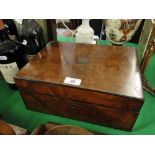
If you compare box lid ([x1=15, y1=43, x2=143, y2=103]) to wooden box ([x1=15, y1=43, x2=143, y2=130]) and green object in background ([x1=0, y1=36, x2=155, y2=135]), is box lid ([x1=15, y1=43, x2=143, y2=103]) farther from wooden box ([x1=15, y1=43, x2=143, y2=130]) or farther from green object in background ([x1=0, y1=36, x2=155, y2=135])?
green object in background ([x1=0, y1=36, x2=155, y2=135])

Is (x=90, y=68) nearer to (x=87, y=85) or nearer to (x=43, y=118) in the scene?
(x=87, y=85)

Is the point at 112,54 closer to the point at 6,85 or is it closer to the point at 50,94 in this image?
the point at 50,94

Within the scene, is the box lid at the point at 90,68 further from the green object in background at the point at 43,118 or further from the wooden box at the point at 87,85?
the green object in background at the point at 43,118

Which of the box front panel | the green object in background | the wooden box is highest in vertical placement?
the wooden box

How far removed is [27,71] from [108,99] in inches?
10.4

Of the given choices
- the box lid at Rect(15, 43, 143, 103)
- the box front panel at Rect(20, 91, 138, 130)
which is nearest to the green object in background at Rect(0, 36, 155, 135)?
the box front panel at Rect(20, 91, 138, 130)

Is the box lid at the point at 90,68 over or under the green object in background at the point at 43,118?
over

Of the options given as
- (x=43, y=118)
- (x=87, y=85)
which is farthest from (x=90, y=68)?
(x=43, y=118)

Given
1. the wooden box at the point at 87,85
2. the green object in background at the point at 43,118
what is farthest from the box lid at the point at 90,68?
the green object in background at the point at 43,118

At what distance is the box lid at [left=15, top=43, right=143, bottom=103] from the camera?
0.45 m

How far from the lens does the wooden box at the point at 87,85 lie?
441 millimetres

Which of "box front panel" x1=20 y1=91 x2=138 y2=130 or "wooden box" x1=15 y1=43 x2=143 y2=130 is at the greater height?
"wooden box" x1=15 y1=43 x2=143 y2=130

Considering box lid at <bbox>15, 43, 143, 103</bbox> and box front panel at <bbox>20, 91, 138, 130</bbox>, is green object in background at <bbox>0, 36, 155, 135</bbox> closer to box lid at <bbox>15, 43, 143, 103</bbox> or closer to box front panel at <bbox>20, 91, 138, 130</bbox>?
box front panel at <bbox>20, 91, 138, 130</bbox>
